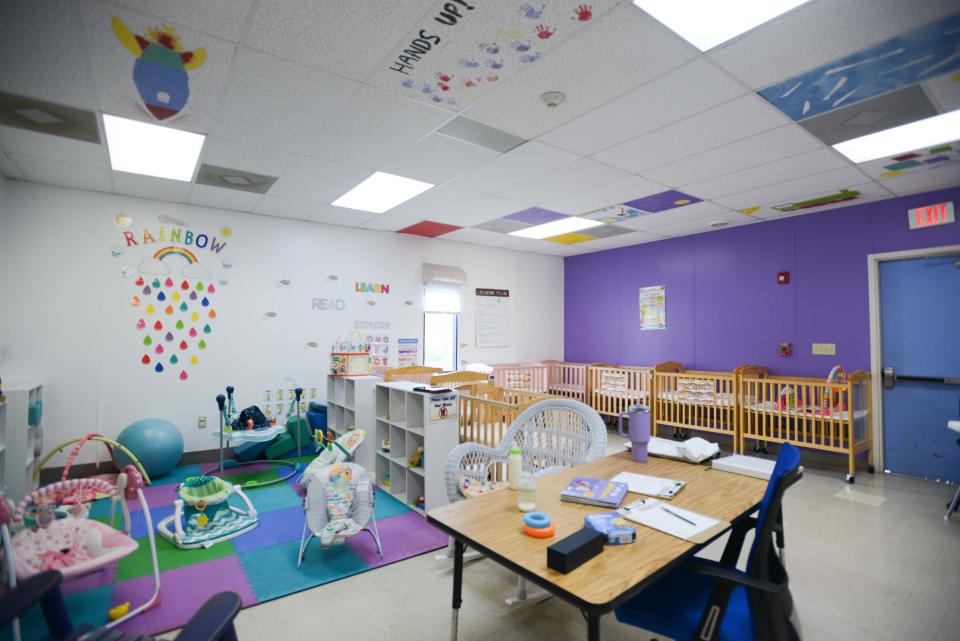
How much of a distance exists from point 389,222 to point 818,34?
4417mm

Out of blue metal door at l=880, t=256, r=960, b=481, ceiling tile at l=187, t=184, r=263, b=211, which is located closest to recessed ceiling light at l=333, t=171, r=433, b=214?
ceiling tile at l=187, t=184, r=263, b=211

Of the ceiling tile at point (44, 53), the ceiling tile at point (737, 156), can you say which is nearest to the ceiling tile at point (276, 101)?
the ceiling tile at point (44, 53)

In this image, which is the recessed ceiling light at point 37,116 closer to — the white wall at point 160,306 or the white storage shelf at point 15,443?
the white wall at point 160,306

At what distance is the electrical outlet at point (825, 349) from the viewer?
16.3ft

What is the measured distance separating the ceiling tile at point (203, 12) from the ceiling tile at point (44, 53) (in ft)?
1.18

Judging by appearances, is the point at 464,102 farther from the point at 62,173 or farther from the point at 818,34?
the point at 62,173

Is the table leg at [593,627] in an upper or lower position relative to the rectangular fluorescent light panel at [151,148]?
lower

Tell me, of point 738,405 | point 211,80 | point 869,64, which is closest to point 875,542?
point 738,405

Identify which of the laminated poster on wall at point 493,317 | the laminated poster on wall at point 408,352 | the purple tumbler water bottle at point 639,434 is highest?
the laminated poster on wall at point 493,317

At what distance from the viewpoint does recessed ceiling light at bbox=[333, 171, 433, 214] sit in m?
4.16

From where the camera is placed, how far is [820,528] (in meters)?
3.26

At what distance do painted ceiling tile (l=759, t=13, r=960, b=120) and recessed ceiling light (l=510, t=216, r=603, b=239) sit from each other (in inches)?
110

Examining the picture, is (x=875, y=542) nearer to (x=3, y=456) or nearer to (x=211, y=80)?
(x=211, y=80)

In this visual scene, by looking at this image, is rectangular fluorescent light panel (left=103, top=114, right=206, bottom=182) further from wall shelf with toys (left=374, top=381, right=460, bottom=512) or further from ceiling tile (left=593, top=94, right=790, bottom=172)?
ceiling tile (left=593, top=94, right=790, bottom=172)
